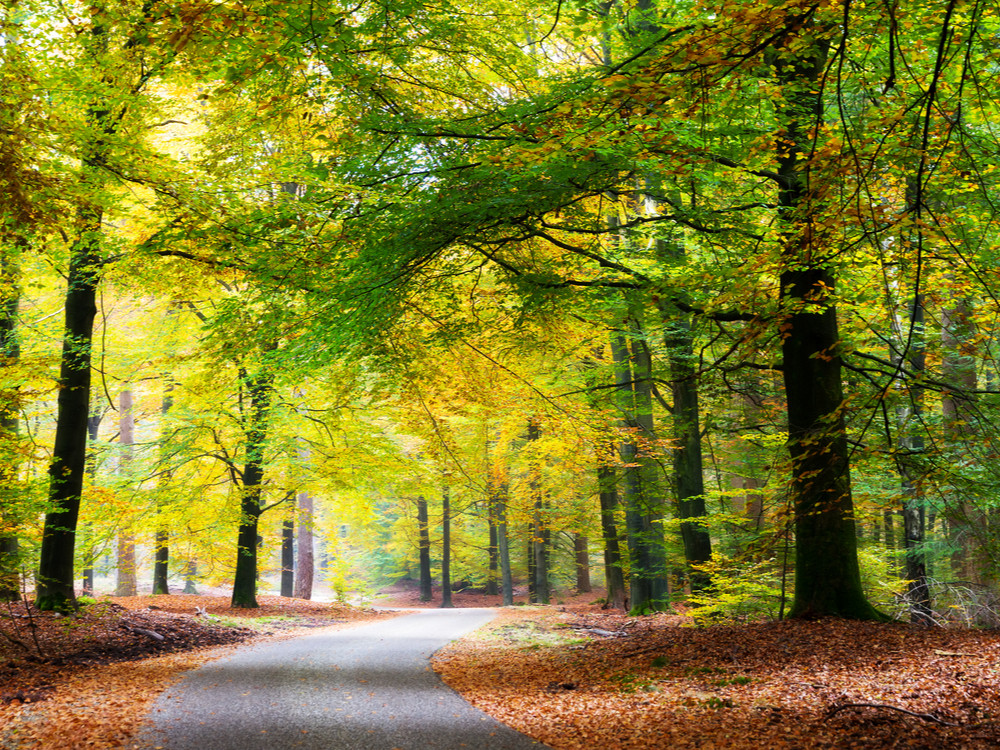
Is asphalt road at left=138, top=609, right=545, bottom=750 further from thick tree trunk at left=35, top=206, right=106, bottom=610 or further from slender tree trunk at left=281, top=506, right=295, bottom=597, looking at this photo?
slender tree trunk at left=281, top=506, right=295, bottom=597

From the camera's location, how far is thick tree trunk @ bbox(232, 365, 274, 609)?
43.6 feet

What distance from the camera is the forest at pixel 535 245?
5.32m

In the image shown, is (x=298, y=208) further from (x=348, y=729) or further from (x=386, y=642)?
(x=386, y=642)

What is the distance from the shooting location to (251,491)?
570 inches

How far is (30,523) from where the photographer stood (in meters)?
8.82

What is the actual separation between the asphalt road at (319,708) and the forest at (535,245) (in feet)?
10.1

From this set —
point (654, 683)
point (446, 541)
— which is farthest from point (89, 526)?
point (446, 541)

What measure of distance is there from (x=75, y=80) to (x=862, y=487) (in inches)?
580

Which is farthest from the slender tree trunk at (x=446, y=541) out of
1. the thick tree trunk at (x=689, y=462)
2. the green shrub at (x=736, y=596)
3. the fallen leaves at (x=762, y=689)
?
the fallen leaves at (x=762, y=689)

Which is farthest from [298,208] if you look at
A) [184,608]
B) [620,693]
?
[184,608]

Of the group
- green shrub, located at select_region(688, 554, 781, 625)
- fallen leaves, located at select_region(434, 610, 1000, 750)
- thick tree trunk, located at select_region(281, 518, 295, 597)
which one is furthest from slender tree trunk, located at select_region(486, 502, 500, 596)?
fallen leaves, located at select_region(434, 610, 1000, 750)

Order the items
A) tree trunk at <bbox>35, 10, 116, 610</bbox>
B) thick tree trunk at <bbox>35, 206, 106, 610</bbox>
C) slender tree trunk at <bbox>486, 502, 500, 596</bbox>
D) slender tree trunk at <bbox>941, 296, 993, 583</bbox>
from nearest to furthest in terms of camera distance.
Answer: slender tree trunk at <bbox>941, 296, 993, 583</bbox> → tree trunk at <bbox>35, 10, 116, 610</bbox> → thick tree trunk at <bbox>35, 206, 106, 610</bbox> → slender tree trunk at <bbox>486, 502, 500, 596</bbox>

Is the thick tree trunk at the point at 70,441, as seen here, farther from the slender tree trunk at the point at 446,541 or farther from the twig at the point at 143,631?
the slender tree trunk at the point at 446,541

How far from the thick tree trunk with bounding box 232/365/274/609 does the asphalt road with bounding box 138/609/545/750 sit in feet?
14.3
